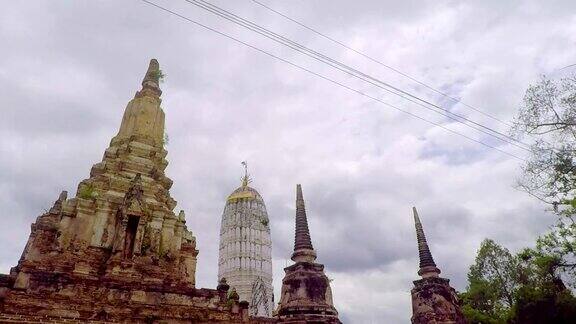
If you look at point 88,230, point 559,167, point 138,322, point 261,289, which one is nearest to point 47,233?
point 88,230

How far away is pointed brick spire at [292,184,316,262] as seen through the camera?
1859 cm

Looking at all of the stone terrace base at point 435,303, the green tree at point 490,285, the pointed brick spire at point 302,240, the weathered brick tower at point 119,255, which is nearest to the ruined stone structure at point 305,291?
the pointed brick spire at point 302,240

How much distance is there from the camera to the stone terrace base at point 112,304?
15062mm

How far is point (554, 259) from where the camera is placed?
18859 millimetres

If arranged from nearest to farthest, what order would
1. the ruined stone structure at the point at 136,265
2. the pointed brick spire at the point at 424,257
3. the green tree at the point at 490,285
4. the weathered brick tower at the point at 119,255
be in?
the weathered brick tower at the point at 119,255, the ruined stone structure at the point at 136,265, the pointed brick spire at the point at 424,257, the green tree at the point at 490,285

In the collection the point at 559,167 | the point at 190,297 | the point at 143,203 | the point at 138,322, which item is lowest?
the point at 138,322

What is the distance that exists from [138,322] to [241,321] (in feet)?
14.6

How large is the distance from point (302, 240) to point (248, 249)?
35318 mm

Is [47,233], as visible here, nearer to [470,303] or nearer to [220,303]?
[220,303]

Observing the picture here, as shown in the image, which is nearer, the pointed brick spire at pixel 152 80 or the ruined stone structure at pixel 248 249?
the pointed brick spire at pixel 152 80

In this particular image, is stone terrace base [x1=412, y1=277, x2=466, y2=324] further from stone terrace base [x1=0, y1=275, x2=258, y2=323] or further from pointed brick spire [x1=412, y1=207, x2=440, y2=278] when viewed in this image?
stone terrace base [x1=0, y1=275, x2=258, y2=323]

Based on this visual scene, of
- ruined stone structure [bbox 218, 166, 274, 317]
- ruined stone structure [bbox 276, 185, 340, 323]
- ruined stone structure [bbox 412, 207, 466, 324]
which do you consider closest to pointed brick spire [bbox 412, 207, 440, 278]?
ruined stone structure [bbox 412, 207, 466, 324]

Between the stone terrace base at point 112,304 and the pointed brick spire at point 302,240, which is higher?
the pointed brick spire at point 302,240

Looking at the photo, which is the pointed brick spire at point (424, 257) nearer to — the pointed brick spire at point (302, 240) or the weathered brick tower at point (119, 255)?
the pointed brick spire at point (302, 240)
